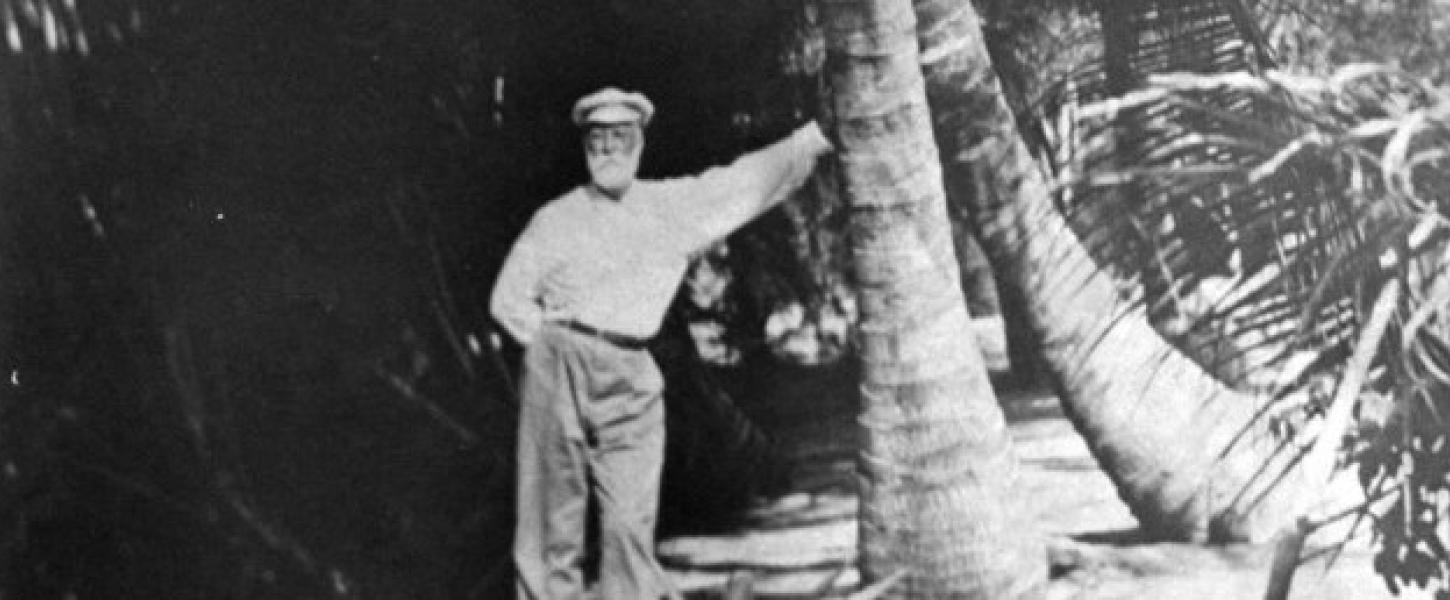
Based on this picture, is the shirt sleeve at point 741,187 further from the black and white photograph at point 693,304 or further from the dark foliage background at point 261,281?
the dark foliage background at point 261,281

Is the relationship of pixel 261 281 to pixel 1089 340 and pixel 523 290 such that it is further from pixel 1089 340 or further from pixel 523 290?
pixel 1089 340

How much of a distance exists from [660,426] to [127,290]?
153cm

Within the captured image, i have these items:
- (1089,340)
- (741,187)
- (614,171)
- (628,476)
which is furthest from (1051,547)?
(614,171)

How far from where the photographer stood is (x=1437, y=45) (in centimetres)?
398

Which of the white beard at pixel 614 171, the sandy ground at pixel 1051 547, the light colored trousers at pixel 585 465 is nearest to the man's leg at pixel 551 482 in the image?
the light colored trousers at pixel 585 465

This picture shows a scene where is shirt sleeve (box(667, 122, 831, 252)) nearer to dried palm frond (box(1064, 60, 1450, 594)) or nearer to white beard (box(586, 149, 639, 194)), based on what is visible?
white beard (box(586, 149, 639, 194))

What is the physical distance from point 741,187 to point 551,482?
0.89 m

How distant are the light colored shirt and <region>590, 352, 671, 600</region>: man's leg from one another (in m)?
0.14

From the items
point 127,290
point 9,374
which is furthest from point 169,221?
point 9,374

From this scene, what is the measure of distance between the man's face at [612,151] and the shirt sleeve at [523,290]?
19 cm

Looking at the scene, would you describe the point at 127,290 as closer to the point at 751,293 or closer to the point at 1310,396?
the point at 751,293

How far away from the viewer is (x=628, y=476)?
459 cm

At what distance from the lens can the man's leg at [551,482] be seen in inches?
181

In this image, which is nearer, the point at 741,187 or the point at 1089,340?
the point at 1089,340
